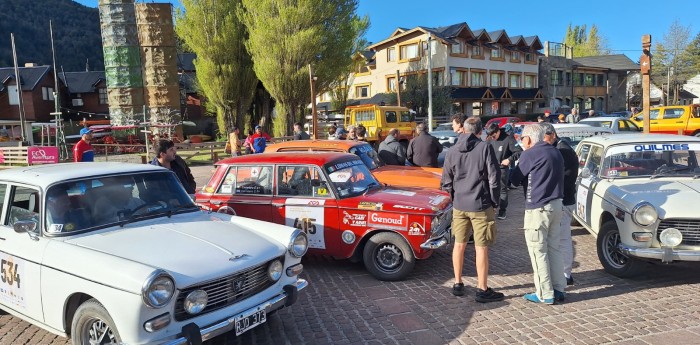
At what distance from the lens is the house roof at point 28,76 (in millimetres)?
45234

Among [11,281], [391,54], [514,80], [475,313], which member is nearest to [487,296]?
[475,313]

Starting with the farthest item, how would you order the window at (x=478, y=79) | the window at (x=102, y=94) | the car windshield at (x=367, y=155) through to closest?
the window at (x=102, y=94), the window at (x=478, y=79), the car windshield at (x=367, y=155)

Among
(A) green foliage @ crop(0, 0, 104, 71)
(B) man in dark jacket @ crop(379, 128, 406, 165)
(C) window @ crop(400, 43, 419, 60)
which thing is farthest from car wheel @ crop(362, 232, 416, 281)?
(A) green foliage @ crop(0, 0, 104, 71)

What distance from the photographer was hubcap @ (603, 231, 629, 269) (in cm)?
556

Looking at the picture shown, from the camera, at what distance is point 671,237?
16.5ft

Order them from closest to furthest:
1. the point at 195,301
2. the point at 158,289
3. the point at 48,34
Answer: the point at 158,289 < the point at 195,301 < the point at 48,34

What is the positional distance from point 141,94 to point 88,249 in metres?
33.6

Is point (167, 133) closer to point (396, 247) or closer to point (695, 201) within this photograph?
point (396, 247)

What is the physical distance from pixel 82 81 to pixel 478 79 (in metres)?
40.1

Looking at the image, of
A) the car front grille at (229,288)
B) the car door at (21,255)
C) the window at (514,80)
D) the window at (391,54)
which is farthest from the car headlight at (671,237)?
the window at (514,80)

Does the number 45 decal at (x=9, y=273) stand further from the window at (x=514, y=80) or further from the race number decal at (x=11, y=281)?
the window at (x=514, y=80)

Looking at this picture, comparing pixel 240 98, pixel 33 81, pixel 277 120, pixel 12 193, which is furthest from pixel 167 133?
pixel 12 193

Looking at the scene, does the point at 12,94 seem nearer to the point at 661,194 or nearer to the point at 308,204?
the point at 308,204

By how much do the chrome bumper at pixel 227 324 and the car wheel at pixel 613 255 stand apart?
3.71m
